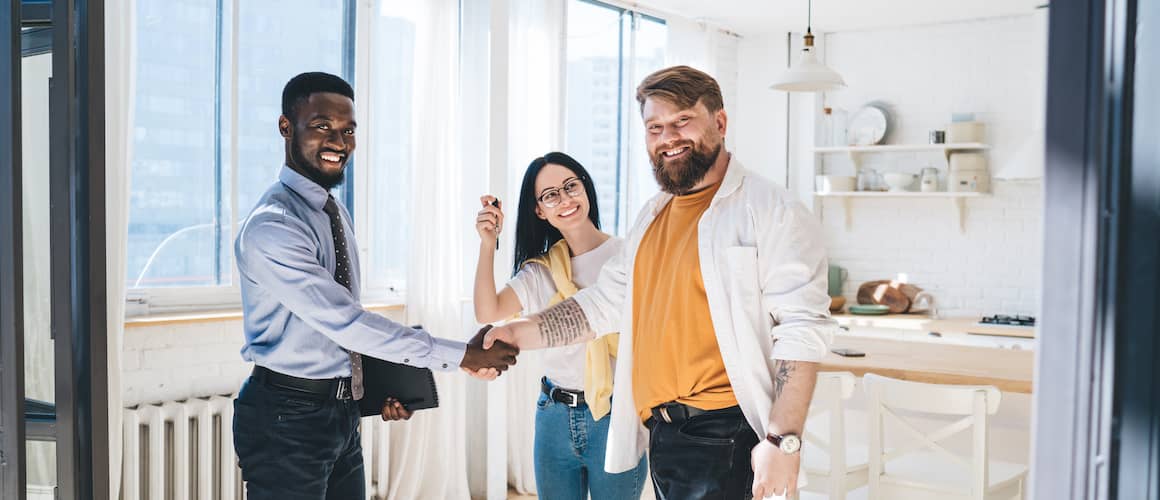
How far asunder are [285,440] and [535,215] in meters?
0.89

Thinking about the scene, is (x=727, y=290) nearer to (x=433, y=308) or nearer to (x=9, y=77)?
(x=9, y=77)

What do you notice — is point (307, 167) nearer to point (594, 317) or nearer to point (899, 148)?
point (594, 317)

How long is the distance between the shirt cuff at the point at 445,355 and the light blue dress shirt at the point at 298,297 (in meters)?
0.11

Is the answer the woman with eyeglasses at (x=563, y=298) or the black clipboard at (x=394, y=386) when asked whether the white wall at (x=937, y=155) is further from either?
the black clipboard at (x=394, y=386)

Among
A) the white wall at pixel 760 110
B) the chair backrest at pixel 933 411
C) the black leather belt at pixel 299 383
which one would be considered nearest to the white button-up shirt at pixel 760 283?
the black leather belt at pixel 299 383

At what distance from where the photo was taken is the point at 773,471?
1.62m

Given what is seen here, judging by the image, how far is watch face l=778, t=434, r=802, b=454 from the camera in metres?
1.63

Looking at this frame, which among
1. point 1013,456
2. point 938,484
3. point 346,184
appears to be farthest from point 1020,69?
point 346,184

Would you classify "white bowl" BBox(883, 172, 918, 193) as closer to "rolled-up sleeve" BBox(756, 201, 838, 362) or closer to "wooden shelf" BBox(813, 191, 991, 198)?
"wooden shelf" BBox(813, 191, 991, 198)

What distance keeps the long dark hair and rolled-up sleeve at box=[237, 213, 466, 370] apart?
1.64 ft

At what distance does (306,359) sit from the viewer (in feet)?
6.83

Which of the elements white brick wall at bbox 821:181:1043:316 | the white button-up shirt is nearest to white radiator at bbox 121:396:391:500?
the white button-up shirt

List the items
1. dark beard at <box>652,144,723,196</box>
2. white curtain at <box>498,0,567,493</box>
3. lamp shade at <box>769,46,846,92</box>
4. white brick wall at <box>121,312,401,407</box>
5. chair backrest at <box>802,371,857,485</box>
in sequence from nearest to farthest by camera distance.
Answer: dark beard at <box>652,144,723,196</box>, chair backrest at <box>802,371,857,485</box>, white brick wall at <box>121,312,401,407</box>, lamp shade at <box>769,46,846,92</box>, white curtain at <box>498,0,567,493</box>

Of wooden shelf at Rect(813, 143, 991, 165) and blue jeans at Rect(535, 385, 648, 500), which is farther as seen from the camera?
wooden shelf at Rect(813, 143, 991, 165)
